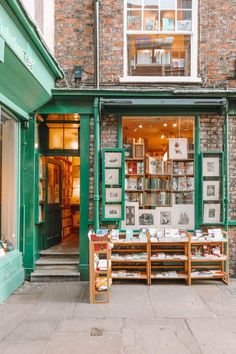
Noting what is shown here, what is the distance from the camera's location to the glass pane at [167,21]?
329 inches

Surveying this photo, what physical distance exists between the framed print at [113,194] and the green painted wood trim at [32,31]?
9.46 ft

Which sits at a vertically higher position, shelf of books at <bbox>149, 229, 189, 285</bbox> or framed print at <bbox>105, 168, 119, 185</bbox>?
framed print at <bbox>105, 168, 119, 185</bbox>

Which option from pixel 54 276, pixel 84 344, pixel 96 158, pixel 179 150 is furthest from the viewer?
pixel 179 150

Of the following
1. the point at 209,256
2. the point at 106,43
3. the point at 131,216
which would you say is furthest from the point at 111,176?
the point at 106,43

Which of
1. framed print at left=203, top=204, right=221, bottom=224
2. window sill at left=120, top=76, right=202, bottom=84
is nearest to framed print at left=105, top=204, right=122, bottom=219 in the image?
framed print at left=203, top=204, right=221, bottom=224

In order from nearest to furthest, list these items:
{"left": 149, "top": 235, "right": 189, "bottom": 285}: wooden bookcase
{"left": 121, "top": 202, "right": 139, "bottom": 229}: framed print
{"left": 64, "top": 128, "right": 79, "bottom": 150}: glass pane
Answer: {"left": 149, "top": 235, "right": 189, "bottom": 285}: wooden bookcase → {"left": 121, "top": 202, "right": 139, "bottom": 229}: framed print → {"left": 64, "top": 128, "right": 79, "bottom": 150}: glass pane

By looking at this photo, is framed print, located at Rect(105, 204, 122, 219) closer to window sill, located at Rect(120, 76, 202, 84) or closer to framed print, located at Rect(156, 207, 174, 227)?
framed print, located at Rect(156, 207, 174, 227)

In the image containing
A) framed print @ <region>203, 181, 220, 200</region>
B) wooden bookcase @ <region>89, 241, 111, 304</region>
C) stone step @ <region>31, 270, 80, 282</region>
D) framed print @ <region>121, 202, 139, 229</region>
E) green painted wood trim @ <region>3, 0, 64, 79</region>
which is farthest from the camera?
framed print @ <region>121, 202, 139, 229</region>

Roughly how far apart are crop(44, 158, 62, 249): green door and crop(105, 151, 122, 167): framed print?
1900 mm

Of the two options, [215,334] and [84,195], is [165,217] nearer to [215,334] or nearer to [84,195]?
[84,195]

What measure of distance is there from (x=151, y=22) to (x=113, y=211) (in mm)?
4614

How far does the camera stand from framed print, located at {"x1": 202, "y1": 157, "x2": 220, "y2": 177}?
8047mm

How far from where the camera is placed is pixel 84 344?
4.70 metres

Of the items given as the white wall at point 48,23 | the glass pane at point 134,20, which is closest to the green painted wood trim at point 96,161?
the white wall at point 48,23
